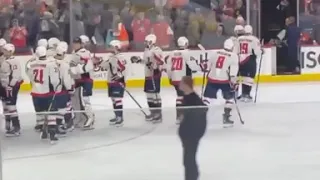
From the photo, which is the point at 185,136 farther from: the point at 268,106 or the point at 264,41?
the point at 264,41

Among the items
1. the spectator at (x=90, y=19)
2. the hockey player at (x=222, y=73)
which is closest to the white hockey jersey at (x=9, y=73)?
the hockey player at (x=222, y=73)

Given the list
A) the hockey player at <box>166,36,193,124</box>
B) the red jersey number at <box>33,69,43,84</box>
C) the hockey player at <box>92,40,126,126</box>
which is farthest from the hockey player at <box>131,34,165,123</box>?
the red jersey number at <box>33,69,43,84</box>

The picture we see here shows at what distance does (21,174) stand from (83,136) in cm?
96

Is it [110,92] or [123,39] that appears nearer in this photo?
[110,92]

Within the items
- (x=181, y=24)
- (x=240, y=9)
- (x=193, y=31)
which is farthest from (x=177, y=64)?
(x=240, y=9)

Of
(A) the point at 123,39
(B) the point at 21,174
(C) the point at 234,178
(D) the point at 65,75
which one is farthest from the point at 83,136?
(A) the point at 123,39

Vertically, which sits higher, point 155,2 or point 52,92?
point 155,2

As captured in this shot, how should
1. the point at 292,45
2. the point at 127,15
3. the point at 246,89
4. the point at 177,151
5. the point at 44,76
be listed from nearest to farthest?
1. the point at 177,151
2. the point at 44,76
3. the point at 246,89
4. the point at 127,15
5. the point at 292,45

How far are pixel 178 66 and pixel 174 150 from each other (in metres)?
3.80

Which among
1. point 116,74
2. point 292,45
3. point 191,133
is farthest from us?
point 292,45

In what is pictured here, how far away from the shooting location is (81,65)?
8.54m

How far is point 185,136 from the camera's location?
521 centimetres

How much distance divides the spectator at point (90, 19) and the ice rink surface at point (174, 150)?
7.15 meters

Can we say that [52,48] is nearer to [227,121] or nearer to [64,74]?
[64,74]
